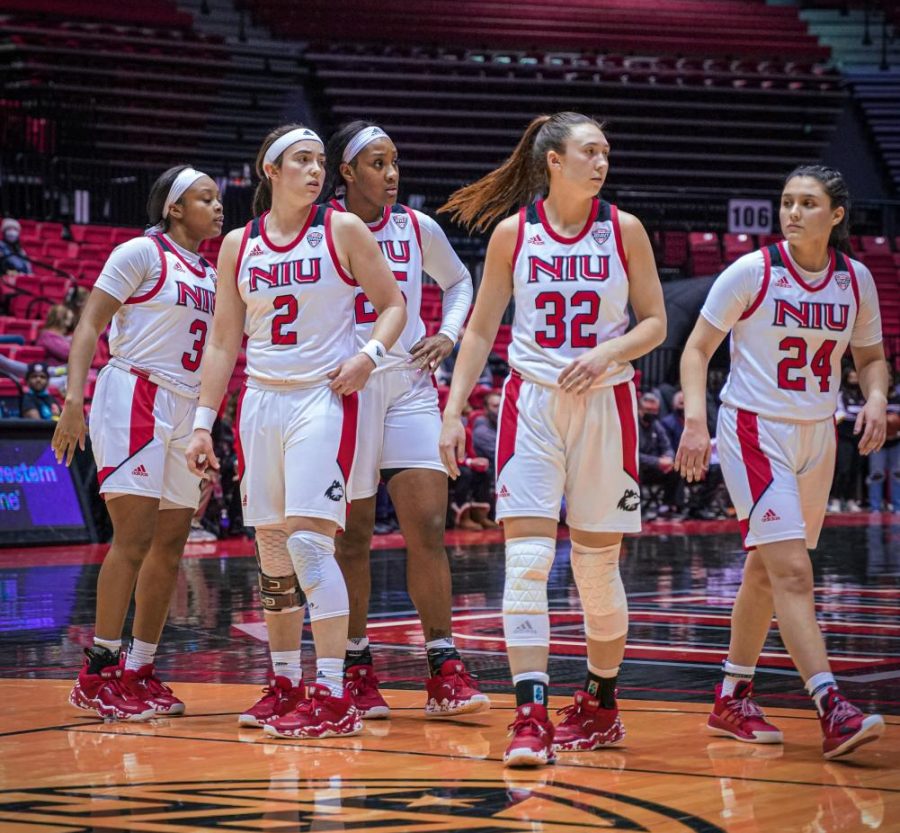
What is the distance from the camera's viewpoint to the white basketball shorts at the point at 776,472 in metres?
4.73

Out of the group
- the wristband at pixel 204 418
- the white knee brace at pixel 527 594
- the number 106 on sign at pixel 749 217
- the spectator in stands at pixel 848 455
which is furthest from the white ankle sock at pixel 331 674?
the number 106 on sign at pixel 749 217

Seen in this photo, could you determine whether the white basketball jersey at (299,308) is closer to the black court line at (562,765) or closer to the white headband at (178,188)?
the white headband at (178,188)

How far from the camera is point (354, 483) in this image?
17.4 feet

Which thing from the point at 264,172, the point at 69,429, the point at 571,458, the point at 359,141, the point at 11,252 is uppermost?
the point at 11,252

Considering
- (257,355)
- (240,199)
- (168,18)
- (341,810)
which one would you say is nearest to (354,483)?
(257,355)

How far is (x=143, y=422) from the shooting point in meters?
5.49

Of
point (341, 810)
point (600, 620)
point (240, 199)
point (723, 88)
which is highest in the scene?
point (723, 88)

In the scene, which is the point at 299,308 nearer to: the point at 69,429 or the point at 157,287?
the point at 157,287

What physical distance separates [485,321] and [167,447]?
146 centimetres

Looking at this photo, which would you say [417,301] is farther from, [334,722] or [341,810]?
[341,810]

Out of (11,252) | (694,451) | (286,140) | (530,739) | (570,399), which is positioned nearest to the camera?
(530,739)

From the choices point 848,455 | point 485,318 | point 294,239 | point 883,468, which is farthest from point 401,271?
point 883,468

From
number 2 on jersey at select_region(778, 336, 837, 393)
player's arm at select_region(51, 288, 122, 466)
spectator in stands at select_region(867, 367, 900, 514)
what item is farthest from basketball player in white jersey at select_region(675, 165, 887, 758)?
spectator in stands at select_region(867, 367, 900, 514)

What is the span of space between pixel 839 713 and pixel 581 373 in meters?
1.24
